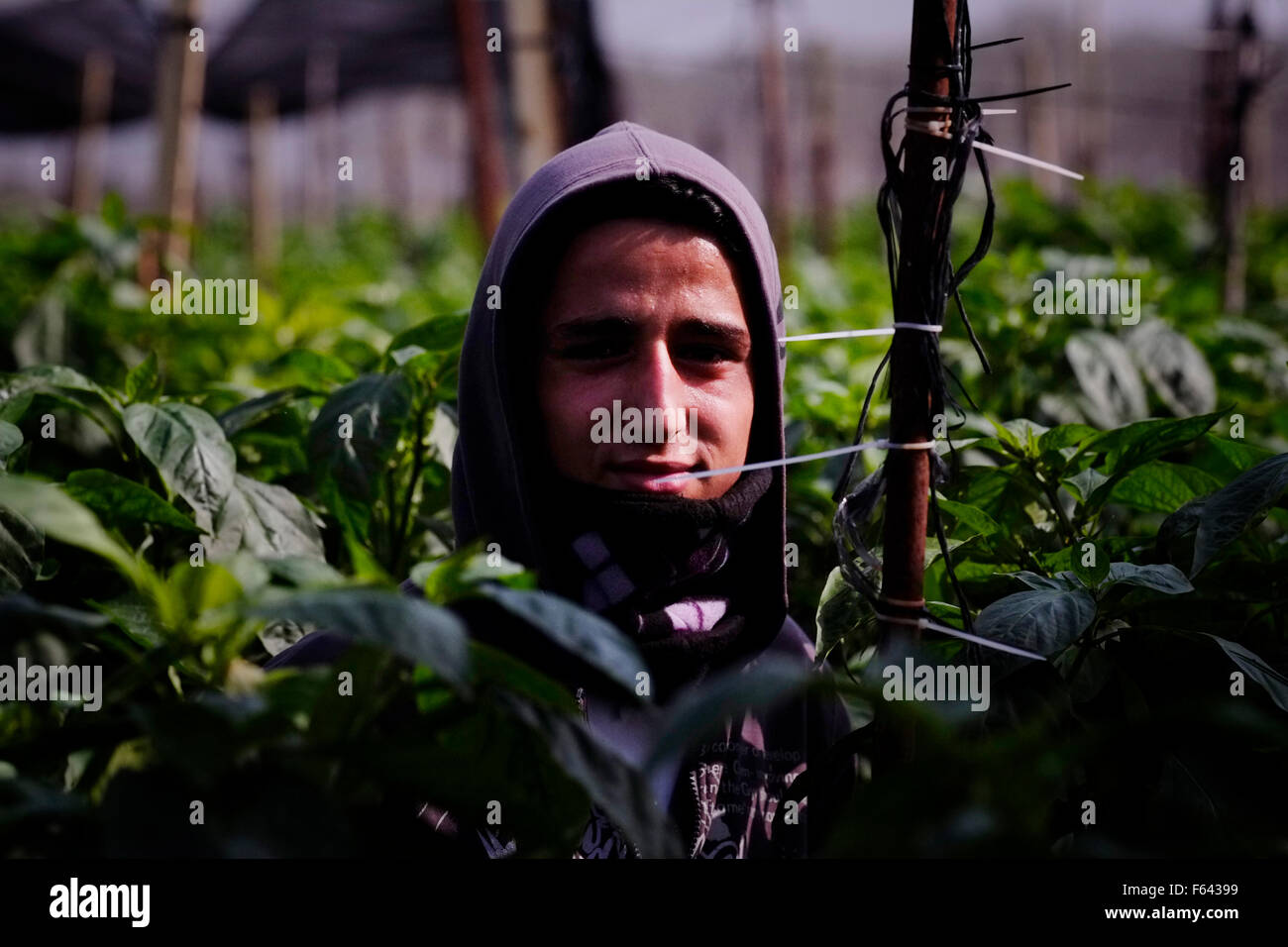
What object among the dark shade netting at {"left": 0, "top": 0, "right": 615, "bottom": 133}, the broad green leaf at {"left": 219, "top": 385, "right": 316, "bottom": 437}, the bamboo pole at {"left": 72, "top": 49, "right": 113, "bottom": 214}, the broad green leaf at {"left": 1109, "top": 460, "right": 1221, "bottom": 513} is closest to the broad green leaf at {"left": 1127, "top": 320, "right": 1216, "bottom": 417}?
the broad green leaf at {"left": 1109, "top": 460, "right": 1221, "bottom": 513}

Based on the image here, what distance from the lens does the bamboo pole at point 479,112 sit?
4.48 metres

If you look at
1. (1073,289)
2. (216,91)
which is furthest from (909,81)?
(216,91)

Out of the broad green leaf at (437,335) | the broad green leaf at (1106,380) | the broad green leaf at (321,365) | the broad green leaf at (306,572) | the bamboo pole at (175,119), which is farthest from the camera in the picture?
the bamboo pole at (175,119)

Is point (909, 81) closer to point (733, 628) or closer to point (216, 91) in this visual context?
point (733, 628)

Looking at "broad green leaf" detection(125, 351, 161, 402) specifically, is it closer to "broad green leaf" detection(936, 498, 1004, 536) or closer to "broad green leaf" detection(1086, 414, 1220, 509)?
"broad green leaf" detection(936, 498, 1004, 536)

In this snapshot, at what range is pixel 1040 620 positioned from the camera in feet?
2.89

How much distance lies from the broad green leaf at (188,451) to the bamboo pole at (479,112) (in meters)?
3.32

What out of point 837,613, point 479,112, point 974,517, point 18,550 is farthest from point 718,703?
point 479,112

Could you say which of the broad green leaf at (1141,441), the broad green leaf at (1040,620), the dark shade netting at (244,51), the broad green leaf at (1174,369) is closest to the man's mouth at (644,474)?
the broad green leaf at (1040,620)

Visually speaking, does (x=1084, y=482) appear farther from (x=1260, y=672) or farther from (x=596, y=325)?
(x=596, y=325)

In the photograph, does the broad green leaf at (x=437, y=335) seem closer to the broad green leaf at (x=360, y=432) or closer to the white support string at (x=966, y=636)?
the broad green leaf at (x=360, y=432)

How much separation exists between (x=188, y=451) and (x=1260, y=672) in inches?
40.2
